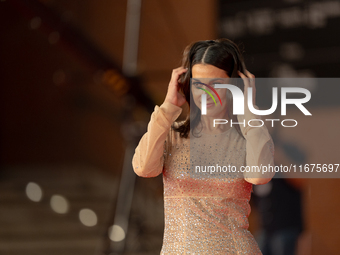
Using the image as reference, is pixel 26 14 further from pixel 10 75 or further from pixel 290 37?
pixel 10 75

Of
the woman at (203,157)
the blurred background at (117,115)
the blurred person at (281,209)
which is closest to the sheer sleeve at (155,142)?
the woman at (203,157)

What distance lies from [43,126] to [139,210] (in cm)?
254

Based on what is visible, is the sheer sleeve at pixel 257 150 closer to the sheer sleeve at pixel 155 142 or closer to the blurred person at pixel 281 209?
the sheer sleeve at pixel 155 142

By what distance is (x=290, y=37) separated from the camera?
11.0 feet

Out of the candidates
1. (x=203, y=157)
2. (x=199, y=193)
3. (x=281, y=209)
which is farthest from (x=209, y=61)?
(x=281, y=209)

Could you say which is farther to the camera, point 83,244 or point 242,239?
point 83,244

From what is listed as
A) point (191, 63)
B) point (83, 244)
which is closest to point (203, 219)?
point (191, 63)

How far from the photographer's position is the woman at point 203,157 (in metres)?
1.11

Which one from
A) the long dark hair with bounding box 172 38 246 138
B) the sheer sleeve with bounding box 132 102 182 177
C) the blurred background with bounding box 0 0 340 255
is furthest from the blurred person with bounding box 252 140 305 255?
the sheer sleeve with bounding box 132 102 182 177

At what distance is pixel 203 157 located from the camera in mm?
1220

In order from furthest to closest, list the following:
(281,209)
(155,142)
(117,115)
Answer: (117,115) < (281,209) < (155,142)

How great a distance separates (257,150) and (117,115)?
14.5 feet

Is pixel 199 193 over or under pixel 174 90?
under

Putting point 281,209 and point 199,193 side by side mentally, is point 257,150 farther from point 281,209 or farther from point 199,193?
point 281,209
